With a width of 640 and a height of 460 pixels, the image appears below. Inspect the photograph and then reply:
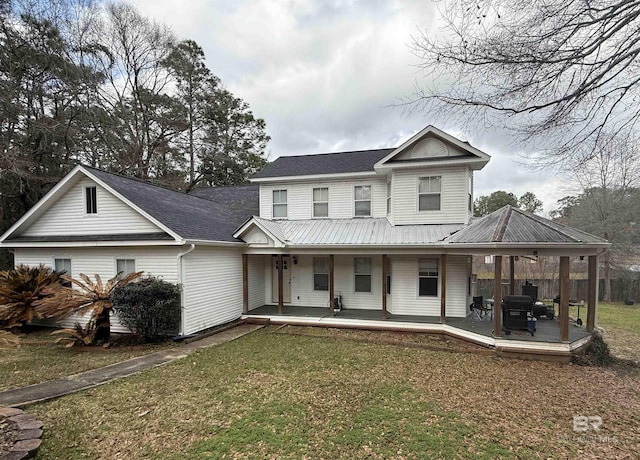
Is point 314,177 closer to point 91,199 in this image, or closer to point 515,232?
point 515,232

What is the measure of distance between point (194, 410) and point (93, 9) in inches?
900

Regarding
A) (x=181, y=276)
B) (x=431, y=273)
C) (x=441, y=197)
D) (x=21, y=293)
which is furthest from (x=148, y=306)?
(x=441, y=197)

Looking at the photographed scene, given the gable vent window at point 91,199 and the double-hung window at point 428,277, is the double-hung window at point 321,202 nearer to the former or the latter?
the double-hung window at point 428,277

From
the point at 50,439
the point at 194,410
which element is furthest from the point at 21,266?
the point at 194,410

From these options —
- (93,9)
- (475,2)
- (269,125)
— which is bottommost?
(475,2)

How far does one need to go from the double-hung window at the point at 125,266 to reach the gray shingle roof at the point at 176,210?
1.85m

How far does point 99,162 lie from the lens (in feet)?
62.9

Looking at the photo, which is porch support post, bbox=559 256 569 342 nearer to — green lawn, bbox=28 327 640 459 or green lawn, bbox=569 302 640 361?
green lawn, bbox=28 327 640 459

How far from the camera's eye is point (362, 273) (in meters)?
12.1

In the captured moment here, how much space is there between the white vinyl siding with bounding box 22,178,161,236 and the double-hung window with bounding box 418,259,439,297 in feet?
29.0

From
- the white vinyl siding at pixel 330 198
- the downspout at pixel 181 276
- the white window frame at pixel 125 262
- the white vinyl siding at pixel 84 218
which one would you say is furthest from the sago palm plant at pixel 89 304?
the white vinyl siding at pixel 330 198

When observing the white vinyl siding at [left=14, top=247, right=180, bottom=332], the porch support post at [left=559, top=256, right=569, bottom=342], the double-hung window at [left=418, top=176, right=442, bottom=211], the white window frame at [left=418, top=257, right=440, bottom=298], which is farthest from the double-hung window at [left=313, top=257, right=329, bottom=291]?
the porch support post at [left=559, top=256, right=569, bottom=342]

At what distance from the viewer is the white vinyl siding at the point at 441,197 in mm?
10797

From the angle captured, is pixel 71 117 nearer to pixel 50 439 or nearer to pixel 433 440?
pixel 50 439
